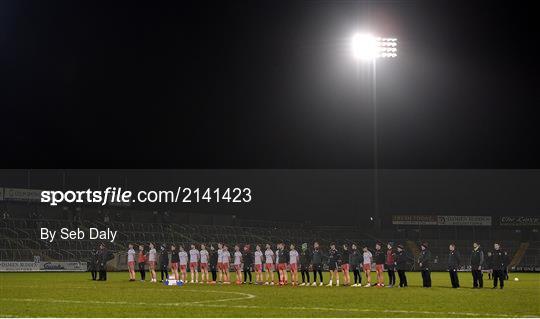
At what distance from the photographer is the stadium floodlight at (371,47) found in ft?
192

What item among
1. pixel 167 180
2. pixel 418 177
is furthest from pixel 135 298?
pixel 418 177

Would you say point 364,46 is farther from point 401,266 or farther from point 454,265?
point 454,265

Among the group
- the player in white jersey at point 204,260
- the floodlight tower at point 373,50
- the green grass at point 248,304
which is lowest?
the green grass at point 248,304

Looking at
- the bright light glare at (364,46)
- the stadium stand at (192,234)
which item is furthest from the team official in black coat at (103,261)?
the bright light glare at (364,46)

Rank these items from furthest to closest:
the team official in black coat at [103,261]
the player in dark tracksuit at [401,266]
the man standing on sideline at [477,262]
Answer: the team official in black coat at [103,261], the player in dark tracksuit at [401,266], the man standing on sideline at [477,262]

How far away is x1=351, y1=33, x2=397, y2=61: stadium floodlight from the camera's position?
58625 millimetres

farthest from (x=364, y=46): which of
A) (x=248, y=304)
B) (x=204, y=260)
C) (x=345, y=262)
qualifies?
(x=248, y=304)

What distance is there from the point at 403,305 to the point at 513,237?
65.8m

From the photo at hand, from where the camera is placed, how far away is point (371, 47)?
58.5 meters

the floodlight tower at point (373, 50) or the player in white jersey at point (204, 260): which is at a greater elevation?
the floodlight tower at point (373, 50)

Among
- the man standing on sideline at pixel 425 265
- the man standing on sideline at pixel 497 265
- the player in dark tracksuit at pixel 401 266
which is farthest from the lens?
the player in dark tracksuit at pixel 401 266

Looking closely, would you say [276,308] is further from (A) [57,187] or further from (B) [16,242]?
(A) [57,187]

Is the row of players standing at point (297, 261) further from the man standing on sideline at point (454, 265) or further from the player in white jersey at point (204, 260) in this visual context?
the man standing on sideline at point (454, 265)

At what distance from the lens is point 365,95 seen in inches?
2475
